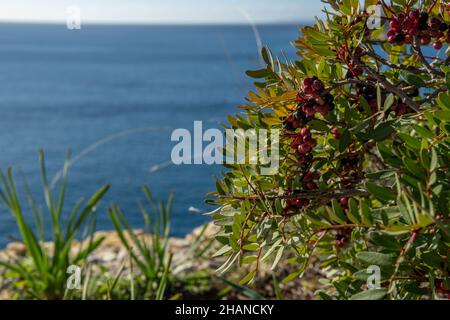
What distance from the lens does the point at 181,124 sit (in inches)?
882

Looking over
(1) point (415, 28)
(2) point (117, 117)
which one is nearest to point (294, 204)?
(1) point (415, 28)

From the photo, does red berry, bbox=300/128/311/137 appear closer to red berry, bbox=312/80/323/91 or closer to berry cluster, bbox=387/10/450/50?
→ red berry, bbox=312/80/323/91

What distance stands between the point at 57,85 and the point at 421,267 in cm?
3746

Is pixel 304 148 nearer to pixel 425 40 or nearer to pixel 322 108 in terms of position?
pixel 322 108

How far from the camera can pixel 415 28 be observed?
1.34 meters

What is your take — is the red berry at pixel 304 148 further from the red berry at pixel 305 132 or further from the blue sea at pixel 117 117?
the blue sea at pixel 117 117

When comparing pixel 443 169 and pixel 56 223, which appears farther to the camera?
pixel 56 223

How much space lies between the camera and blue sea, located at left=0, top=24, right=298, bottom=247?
11.1m

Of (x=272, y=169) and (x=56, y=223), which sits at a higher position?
(x=56, y=223)
